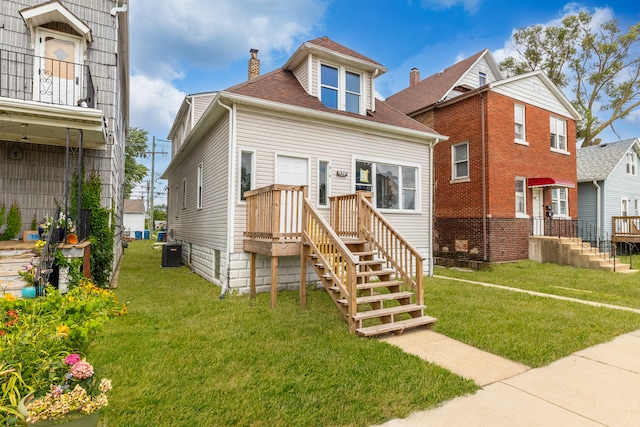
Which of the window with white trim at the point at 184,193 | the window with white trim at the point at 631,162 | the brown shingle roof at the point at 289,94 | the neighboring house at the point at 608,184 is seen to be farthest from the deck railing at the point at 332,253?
the window with white trim at the point at 631,162

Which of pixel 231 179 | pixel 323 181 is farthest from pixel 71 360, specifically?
pixel 323 181

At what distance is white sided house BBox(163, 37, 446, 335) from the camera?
621 cm

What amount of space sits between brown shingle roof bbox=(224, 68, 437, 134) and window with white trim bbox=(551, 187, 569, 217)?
835 cm

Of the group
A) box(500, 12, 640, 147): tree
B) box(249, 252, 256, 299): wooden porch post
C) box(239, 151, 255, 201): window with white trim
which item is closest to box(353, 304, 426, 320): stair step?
box(249, 252, 256, 299): wooden porch post

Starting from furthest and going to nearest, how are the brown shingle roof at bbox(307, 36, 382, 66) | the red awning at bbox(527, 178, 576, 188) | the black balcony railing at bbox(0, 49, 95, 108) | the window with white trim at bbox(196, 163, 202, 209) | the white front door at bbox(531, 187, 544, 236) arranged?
the white front door at bbox(531, 187, 544, 236), the red awning at bbox(527, 178, 576, 188), the window with white trim at bbox(196, 163, 202, 209), the brown shingle roof at bbox(307, 36, 382, 66), the black balcony railing at bbox(0, 49, 95, 108)

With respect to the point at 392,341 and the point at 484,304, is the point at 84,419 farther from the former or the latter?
the point at 484,304

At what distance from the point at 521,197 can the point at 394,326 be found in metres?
11.4

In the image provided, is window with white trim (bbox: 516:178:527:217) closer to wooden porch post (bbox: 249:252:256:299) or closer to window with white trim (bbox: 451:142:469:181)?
window with white trim (bbox: 451:142:469:181)

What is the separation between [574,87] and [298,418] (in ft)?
98.3

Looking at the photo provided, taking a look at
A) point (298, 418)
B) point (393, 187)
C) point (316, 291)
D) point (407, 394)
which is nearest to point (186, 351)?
point (298, 418)

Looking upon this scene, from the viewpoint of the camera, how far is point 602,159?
19.8m

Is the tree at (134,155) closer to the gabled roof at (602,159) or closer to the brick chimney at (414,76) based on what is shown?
the brick chimney at (414,76)

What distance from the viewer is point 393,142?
10172 mm

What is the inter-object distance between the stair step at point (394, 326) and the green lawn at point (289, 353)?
0.14 meters
